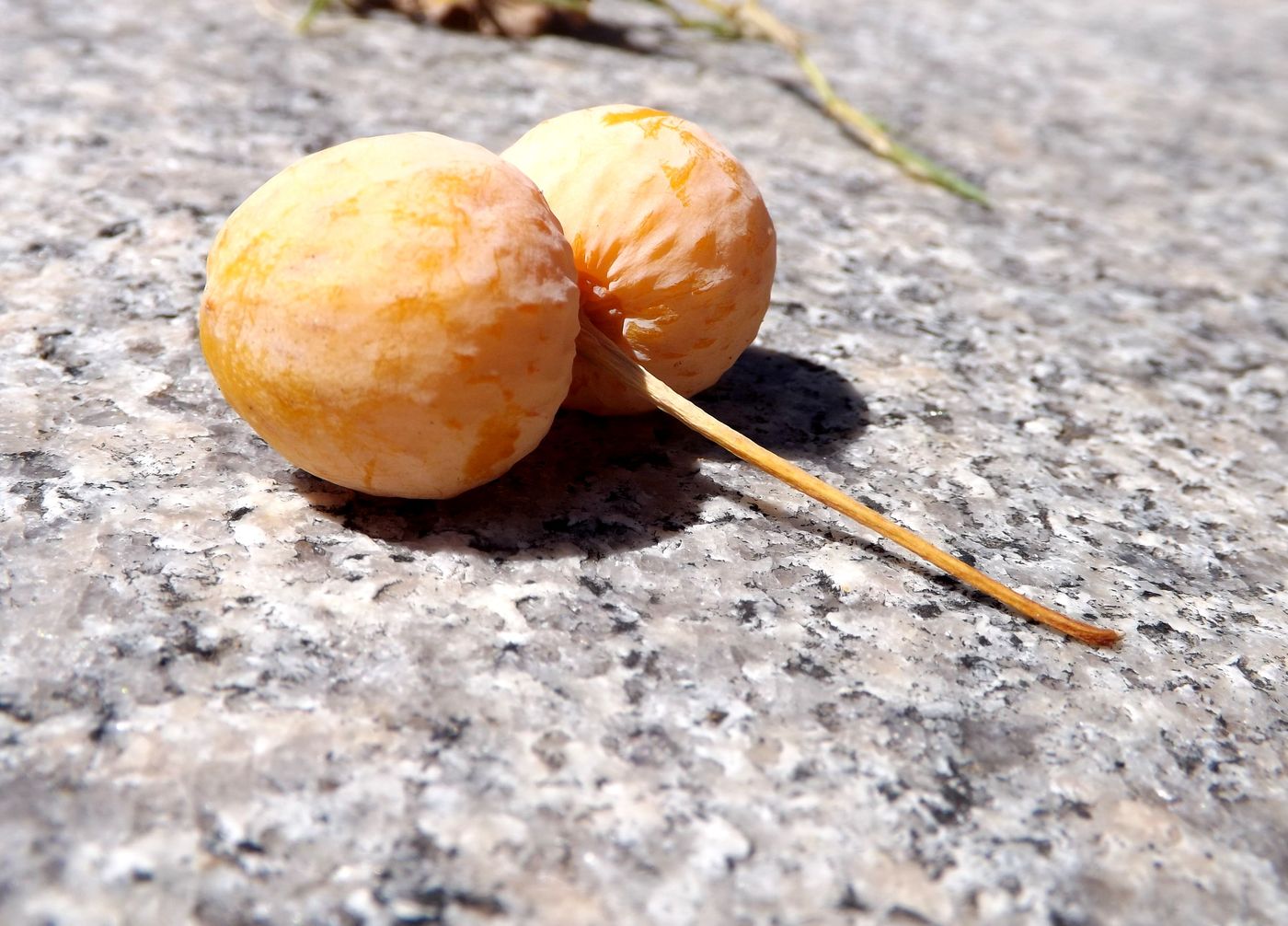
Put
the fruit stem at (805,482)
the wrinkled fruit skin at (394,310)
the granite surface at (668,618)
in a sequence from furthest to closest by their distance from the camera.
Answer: the fruit stem at (805,482), the wrinkled fruit skin at (394,310), the granite surface at (668,618)

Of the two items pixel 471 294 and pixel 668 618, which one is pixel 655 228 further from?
pixel 668 618

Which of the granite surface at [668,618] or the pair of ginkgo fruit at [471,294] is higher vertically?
the pair of ginkgo fruit at [471,294]

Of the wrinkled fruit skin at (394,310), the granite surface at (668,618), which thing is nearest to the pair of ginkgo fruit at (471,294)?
the wrinkled fruit skin at (394,310)

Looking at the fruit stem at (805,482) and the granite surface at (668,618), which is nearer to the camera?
the granite surface at (668,618)

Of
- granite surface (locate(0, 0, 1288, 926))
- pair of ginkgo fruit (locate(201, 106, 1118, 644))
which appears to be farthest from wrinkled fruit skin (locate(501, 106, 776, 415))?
granite surface (locate(0, 0, 1288, 926))

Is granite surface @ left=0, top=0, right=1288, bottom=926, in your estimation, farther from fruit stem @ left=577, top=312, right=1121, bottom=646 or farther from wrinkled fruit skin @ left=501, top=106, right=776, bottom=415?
wrinkled fruit skin @ left=501, top=106, right=776, bottom=415

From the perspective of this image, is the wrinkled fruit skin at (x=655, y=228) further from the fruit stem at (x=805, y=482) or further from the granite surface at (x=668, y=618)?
the granite surface at (x=668, y=618)

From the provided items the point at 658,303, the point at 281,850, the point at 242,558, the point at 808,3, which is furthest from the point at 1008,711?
the point at 808,3

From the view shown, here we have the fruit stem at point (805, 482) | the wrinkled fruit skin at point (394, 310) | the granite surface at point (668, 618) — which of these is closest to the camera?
the granite surface at point (668, 618)
